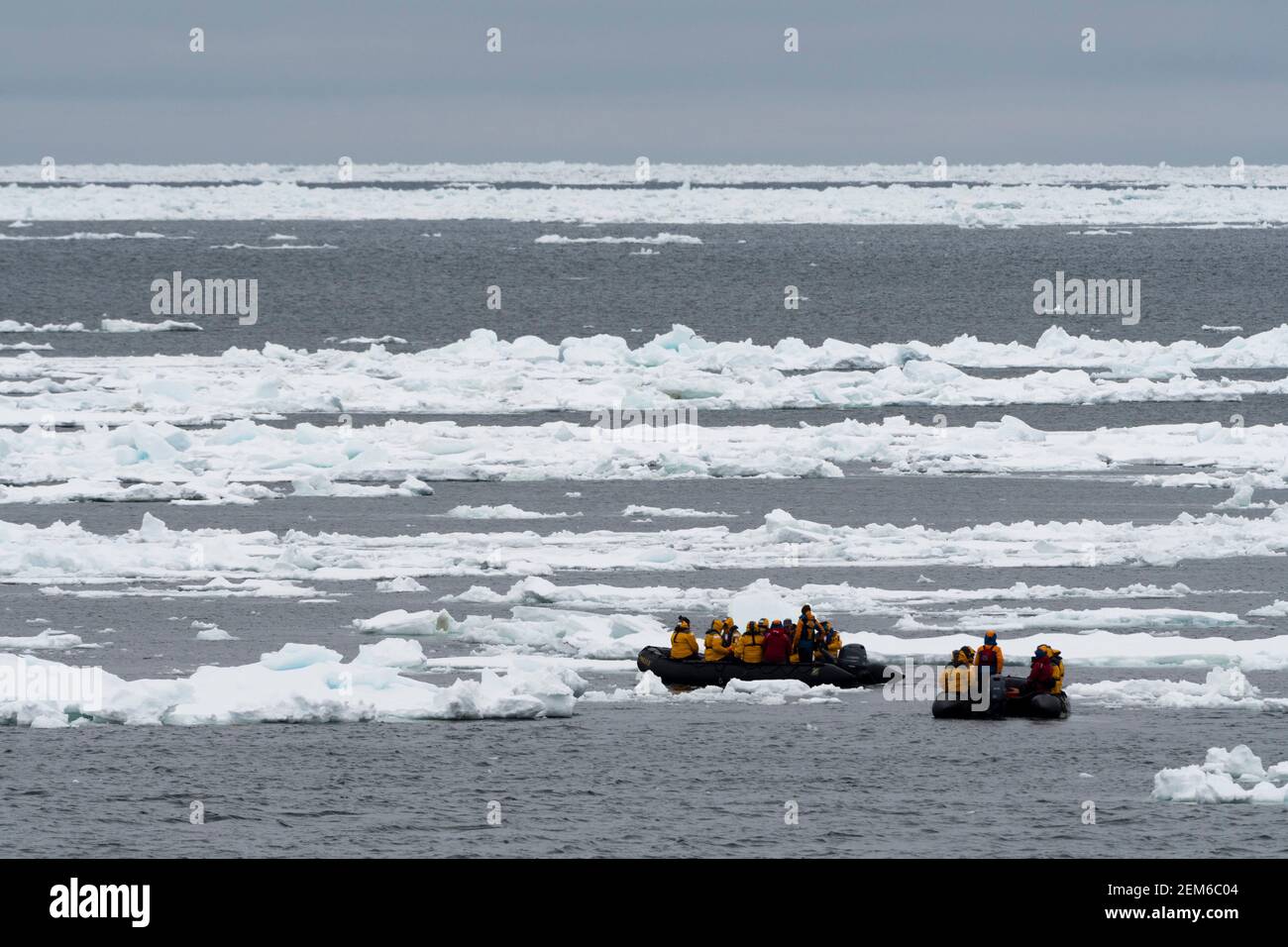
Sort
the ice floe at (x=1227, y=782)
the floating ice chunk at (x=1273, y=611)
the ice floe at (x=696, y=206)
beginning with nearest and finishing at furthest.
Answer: the ice floe at (x=1227, y=782) → the floating ice chunk at (x=1273, y=611) → the ice floe at (x=696, y=206)

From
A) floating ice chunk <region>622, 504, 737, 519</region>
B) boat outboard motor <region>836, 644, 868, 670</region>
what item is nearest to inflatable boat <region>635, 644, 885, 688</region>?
boat outboard motor <region>836, 644, 868, 670</region>

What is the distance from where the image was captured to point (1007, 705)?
19.9 m

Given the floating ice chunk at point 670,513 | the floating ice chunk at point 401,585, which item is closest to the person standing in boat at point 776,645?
the floating ice chunk at point 401,585

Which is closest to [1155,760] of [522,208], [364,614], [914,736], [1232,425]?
[914,736]

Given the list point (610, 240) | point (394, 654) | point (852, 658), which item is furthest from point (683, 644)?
point (610, 240)

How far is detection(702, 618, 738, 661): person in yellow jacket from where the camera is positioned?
20.7m

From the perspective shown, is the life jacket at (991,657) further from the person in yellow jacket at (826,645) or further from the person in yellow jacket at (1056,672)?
the person in yellow jacket at (826,645)

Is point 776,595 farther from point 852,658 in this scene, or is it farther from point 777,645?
point 852,658

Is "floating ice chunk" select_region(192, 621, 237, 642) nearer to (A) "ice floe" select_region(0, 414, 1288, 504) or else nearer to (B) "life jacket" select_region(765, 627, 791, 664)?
(B) "life jacket" select_region(765, 627, 791, 664)

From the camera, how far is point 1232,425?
37.7m

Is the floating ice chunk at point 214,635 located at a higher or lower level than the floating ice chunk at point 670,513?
lower

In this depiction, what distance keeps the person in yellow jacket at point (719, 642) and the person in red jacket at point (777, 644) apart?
389 mm

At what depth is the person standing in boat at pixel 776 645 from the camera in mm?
20734
